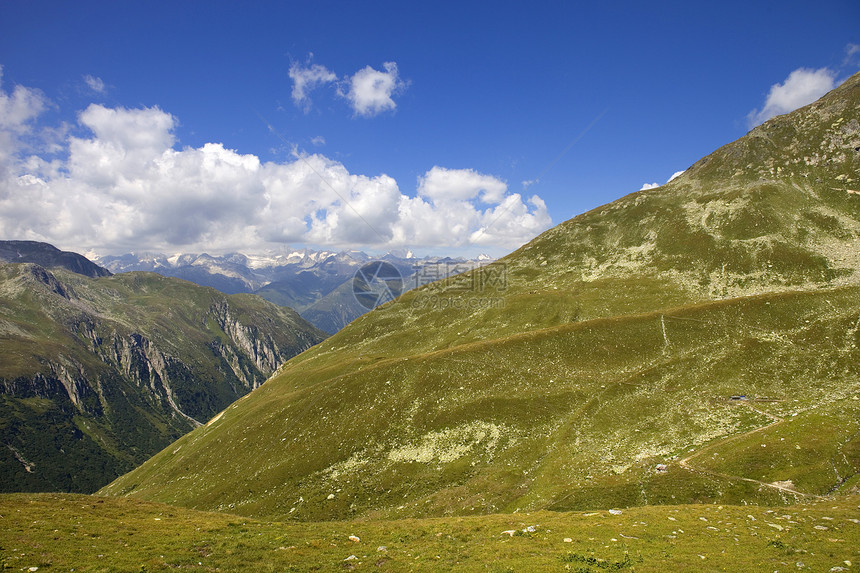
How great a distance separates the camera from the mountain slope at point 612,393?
4259 centimetres

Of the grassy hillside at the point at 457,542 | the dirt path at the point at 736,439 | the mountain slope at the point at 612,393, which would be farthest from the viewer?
the mountain slope at the point at 612,393

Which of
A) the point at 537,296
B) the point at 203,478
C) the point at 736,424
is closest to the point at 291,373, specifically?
the point at 203,478

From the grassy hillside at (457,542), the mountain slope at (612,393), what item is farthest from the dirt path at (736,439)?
the grassy hillside at (457,542)

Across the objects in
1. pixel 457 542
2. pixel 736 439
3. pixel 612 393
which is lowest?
pixel 736 439

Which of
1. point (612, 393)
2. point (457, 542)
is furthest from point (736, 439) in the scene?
point (457, 542)

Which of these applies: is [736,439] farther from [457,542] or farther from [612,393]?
[457,542]

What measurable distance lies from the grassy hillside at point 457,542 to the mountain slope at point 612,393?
44.7 ft

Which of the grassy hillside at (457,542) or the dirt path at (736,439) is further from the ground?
the grassy hillside at (457,542)

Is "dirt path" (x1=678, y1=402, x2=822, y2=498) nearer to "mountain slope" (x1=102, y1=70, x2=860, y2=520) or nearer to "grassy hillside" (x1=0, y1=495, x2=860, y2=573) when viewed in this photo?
"mountain slope" (x1=102, y1=70, x2=860, y2=520)

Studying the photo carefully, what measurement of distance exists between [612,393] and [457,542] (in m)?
44.2

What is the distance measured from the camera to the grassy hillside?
19531mm

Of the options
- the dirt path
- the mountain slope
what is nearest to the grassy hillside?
the dirt path

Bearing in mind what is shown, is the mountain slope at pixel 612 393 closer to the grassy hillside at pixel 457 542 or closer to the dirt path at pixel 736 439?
the dirt path at pixel 736 439

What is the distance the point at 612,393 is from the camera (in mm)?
59375
